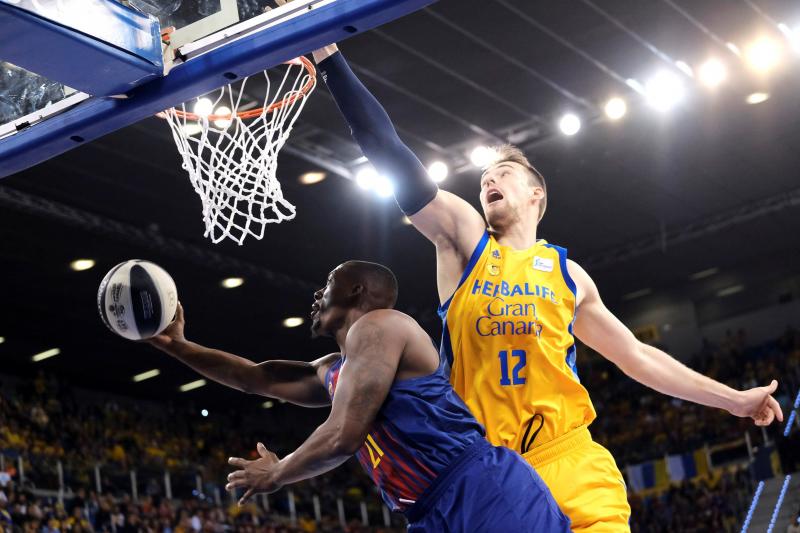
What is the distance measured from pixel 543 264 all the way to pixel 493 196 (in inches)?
16.3

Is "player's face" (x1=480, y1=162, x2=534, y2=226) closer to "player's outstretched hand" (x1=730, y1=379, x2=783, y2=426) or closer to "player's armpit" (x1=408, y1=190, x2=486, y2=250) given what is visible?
"player's armpit" (x1=408, y1=190, x2=486, y2=250)

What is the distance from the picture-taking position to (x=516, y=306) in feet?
15.6

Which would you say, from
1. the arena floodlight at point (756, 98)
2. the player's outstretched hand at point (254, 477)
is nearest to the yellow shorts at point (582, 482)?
the player's outstretched hand at point (254, 477)

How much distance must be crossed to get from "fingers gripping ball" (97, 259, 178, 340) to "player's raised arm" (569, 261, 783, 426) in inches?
72.4

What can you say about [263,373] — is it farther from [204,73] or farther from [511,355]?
[204,73]

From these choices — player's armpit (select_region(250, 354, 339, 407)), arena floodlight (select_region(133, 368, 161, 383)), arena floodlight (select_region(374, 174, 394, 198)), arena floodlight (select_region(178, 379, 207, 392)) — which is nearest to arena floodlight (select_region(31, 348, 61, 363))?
arena floodlight (select_region(133, 368, 161, 383))

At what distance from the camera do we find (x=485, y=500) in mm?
4098

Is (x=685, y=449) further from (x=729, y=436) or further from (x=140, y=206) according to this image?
(x=140, y=206)

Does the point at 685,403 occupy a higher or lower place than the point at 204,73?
higher

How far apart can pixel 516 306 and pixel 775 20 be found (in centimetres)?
1272

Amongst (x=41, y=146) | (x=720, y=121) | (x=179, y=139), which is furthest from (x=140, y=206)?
(x=41, y=146)

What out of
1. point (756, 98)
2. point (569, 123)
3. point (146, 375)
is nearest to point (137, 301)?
point (569, 123)

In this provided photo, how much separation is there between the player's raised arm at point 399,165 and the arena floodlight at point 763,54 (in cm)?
1293

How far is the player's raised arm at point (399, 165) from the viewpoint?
454cm
